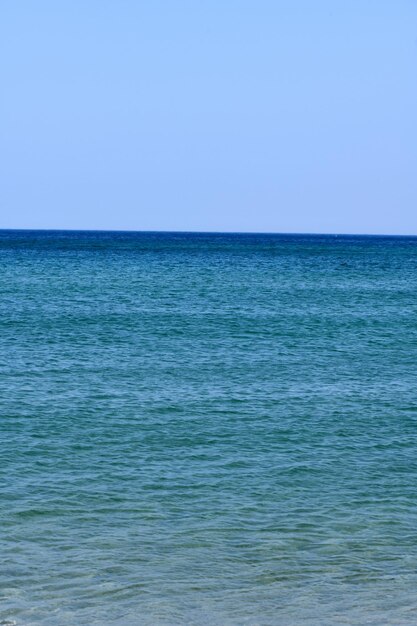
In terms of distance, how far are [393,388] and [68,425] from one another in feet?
34.0

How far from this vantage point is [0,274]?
81.1 metres

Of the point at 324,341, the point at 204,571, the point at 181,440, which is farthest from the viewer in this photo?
the point at 324,341

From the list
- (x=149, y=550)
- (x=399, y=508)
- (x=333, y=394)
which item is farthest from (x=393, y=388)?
(x=149, y=550)

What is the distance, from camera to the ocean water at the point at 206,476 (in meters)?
12.2

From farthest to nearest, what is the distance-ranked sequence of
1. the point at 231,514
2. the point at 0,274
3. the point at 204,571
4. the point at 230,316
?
the point at 0,274 < the point at 230,316 < the point at 231,514 < the point at 204,571

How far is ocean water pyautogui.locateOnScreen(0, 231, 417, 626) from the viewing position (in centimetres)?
1220

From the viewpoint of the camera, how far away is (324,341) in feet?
127

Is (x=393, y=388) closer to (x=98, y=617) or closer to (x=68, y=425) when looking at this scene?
(x=68, y=425)

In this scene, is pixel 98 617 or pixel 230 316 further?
pixel 230 316

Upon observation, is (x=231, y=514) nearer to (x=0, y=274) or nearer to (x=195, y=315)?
(x=195, y=315)

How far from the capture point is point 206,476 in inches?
706

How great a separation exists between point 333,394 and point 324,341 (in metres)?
12.1

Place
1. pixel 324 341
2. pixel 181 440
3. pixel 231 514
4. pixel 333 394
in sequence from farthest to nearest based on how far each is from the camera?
pixel 324 341, pixel 333 394, pixel 181 440, pixel 231 514

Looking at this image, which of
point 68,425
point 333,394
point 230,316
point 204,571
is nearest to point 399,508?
point 204,571
